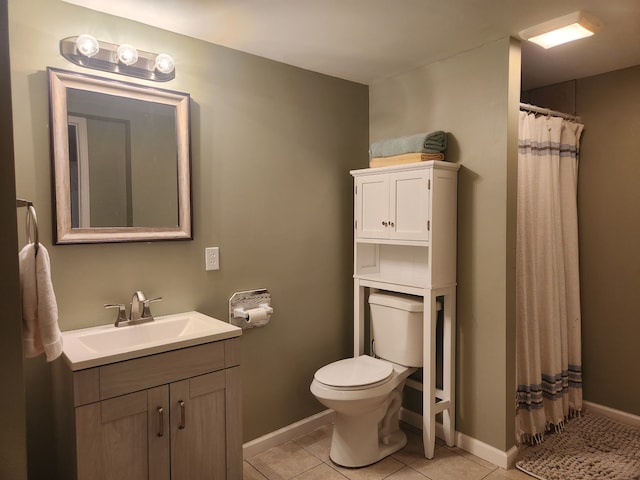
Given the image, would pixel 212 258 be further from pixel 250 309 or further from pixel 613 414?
pixel 613 414

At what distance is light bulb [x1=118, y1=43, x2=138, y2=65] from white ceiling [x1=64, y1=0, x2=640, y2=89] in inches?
6.8

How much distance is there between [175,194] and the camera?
2229 mm

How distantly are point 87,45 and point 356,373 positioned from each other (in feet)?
6.79

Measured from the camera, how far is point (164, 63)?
6.89 ft

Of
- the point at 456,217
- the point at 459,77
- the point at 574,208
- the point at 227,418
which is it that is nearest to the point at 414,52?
the point at 459,77

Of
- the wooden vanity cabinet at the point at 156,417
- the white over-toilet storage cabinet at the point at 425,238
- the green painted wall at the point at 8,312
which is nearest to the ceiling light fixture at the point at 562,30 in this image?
the white over-toilet storage cabinet at the point at 425,238

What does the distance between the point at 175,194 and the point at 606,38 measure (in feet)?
8.03

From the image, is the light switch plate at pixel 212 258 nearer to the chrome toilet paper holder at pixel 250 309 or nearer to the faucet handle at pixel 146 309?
the chrome toilet paper holder at pixel 250 309

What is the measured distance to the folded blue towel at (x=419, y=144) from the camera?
8.27 feet

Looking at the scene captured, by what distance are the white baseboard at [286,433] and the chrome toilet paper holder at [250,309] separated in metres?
0.69

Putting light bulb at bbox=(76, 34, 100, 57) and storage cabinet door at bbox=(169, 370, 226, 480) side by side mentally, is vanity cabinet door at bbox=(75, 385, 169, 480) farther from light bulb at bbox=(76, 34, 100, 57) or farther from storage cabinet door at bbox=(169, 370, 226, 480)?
light bulb at bbox=(76, 34, 100, 57)

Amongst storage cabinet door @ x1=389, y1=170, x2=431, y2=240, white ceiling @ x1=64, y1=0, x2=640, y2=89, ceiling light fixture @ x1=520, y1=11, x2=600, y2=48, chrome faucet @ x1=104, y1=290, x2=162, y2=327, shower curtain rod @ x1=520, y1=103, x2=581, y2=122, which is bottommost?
chrome faucet @ x1=104, y1=290, x2=162, y2=327

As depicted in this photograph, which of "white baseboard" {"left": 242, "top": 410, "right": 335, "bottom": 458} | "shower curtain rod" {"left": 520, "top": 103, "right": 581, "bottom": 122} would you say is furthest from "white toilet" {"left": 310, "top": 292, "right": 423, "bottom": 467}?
"shower curtain rod" {"left": 520, "top": 103, "right": 581, "bottom": 122}

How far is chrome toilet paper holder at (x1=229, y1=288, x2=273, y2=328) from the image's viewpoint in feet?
7.97
